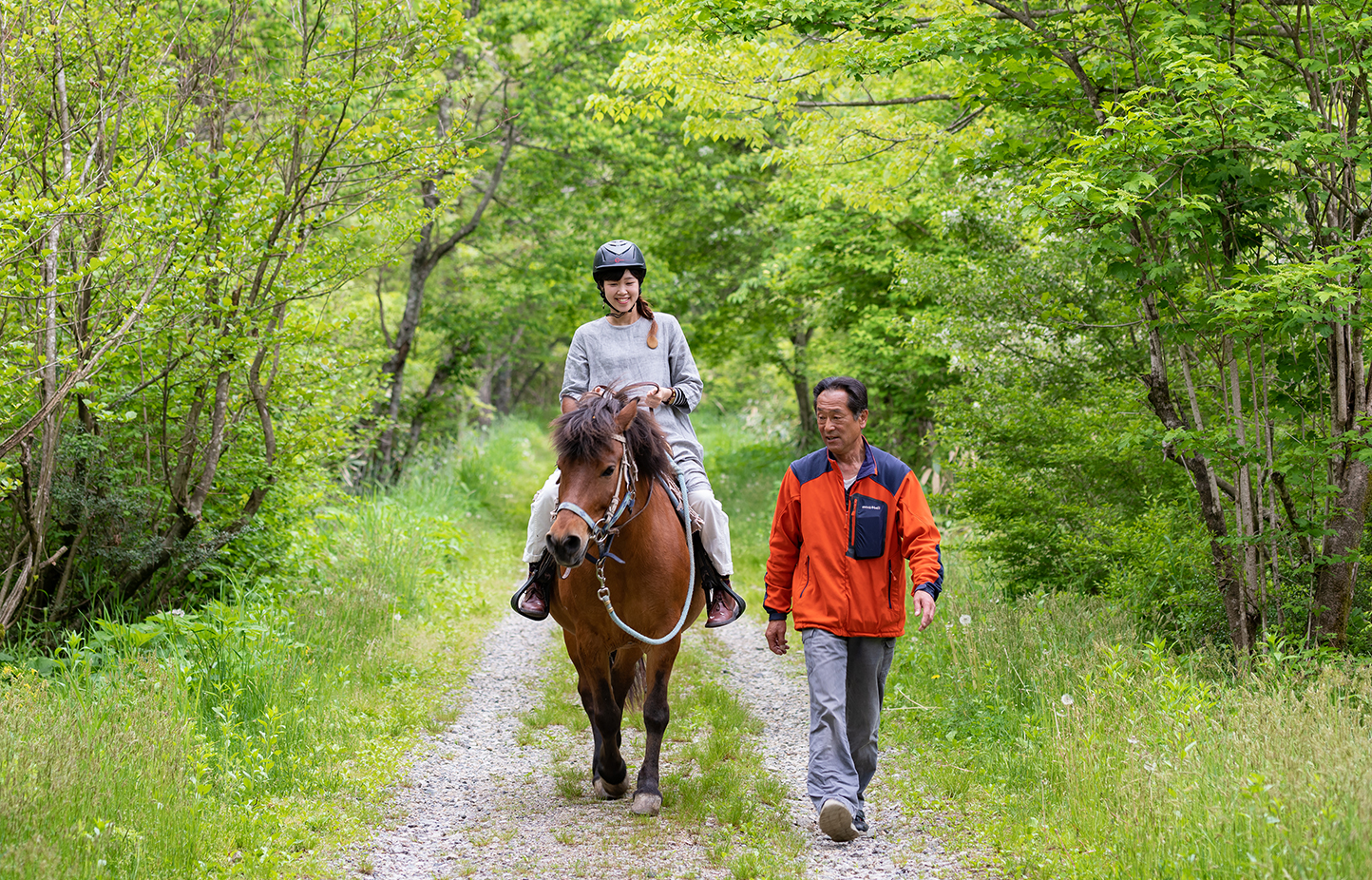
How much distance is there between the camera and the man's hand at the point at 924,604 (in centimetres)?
430

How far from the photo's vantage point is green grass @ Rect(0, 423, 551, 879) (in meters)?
3.83

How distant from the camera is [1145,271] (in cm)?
545

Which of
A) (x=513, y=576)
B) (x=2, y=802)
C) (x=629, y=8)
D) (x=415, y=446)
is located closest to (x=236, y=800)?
(x=2, y=802)

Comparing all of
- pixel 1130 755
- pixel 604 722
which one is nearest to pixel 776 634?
pixel 604 722

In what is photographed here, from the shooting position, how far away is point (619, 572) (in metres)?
5.01

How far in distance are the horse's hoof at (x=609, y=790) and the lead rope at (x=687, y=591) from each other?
0.85 metres

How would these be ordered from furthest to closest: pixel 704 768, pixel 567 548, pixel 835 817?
1. pixel 704 768
2. pixel 835 817
3. pixel 567 548

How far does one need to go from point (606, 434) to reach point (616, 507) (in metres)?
0.34

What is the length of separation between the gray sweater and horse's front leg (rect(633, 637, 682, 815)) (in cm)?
93

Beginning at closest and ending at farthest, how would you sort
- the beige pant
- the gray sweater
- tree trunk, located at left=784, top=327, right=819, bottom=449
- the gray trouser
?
1. the gray trouser
2. the beige pant
3. the gray sweater
4. tree trunk, located at left=784, top=327, right=819, bottom=449

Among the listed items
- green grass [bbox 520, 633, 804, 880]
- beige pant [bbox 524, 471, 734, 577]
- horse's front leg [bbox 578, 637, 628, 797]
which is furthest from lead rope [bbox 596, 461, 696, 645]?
green grass [bbox 520, 633, 804, 880]

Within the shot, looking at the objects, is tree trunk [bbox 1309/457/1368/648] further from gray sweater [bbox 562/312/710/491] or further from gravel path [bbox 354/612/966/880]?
gray sweater [bbox 562/312/710/491]

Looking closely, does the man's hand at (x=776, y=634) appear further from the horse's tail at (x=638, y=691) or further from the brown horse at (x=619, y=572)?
the horse's tail at (x=638, y=691)

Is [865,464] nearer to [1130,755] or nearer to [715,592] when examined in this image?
[715,592]
